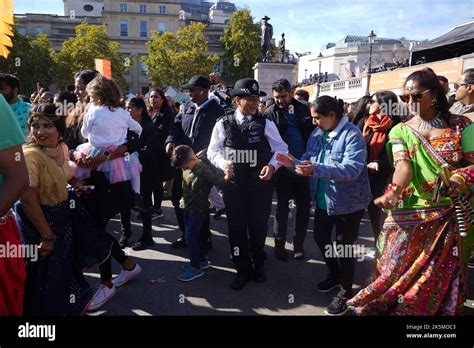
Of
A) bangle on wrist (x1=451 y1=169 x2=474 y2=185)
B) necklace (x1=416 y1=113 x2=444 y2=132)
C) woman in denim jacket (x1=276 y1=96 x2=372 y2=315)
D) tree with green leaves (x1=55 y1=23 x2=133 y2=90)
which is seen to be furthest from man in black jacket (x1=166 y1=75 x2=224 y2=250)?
tree with green leaves (x1=55 y1=23 x2=133 y2=90)

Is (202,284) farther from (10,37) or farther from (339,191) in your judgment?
(10,37)

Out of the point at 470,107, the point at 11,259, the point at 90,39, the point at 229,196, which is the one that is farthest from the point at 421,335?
the point at 90,39

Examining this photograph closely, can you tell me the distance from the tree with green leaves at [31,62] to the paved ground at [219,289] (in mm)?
38604

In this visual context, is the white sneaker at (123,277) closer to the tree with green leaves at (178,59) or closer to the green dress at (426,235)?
the green dress at (426,235)

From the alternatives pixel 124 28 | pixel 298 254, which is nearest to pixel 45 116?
pixel 298 254

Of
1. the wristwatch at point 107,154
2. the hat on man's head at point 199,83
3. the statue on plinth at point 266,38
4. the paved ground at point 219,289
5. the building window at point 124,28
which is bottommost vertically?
the paved ground at point 219,289

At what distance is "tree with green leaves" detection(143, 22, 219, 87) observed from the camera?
37906 mm

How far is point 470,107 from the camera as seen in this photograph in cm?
354

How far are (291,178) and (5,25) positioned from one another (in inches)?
129

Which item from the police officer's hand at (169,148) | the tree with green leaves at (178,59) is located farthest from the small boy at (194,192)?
the tree with green leaves at (178,59)

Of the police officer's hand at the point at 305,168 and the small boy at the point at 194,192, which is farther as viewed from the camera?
the small boy at the point at 194,192

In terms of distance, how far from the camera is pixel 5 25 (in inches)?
91.6

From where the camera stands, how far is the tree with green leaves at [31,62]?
35906mm

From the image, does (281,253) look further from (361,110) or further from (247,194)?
(361,110)
